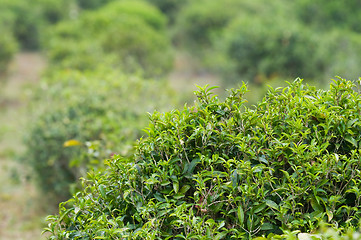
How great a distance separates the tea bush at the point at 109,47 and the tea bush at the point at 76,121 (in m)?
3.33

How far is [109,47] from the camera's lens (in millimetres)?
11656

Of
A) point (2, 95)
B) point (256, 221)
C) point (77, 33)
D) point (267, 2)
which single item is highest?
point (267, 2)

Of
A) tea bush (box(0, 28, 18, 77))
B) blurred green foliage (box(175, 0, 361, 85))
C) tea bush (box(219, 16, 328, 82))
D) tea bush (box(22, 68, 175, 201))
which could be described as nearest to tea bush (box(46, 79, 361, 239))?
tea bush (box(22, 68, 175, 201))

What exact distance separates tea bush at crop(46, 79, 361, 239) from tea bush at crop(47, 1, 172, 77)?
7652 millimetres

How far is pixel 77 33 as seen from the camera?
44.2ft

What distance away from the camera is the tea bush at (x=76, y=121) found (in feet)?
16.1

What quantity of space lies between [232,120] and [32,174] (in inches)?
180

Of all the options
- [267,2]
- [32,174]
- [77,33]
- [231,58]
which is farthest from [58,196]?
[267,2]

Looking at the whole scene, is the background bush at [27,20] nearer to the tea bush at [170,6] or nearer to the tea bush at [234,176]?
the tea bush at [170,6]

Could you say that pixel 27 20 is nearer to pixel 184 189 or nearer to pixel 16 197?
pixel 16 197

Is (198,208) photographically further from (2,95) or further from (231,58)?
(2,95)

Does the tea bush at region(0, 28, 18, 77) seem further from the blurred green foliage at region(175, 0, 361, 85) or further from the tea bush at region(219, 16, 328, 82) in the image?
the tea bush at region(219, 16, 328, 82)

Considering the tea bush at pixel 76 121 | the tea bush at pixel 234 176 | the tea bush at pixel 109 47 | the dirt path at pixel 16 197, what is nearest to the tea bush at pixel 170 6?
the tea bush at pixel 109 47

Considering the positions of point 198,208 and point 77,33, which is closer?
point 198,208
